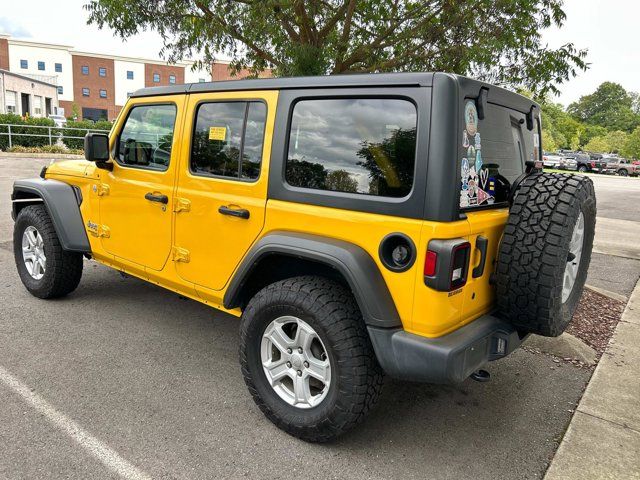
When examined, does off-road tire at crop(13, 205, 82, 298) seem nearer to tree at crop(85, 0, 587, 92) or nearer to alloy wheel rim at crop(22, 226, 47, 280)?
alloy wheel rim at crop(22, 226, 47, 280)

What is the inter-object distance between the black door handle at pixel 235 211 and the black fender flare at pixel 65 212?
5.89ft

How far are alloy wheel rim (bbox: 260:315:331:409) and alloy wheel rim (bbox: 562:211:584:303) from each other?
1438 mm

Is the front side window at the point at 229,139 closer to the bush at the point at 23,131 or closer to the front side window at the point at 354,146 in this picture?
the front side window at the point at 354,146

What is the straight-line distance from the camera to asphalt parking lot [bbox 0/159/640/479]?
2465mm

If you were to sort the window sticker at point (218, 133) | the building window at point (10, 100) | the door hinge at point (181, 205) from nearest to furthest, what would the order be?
the window sticker at point (218, 133)
the door hinge at point (181, 205)
the building window at point (10, 100)

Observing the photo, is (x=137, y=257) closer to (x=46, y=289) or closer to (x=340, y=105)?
(x=46, y=289)

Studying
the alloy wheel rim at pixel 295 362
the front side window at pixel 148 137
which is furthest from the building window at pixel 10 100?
the alloy wheel rim at pixel 295 362

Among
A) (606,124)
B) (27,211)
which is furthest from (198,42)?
(606,124)

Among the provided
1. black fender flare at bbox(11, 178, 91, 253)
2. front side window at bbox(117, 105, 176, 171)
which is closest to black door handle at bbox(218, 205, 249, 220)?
front side window at bbox(117, 105, 176, 171)

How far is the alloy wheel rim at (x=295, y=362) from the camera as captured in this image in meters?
2.60

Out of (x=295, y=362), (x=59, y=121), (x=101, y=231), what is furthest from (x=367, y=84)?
(x=59, y=121)

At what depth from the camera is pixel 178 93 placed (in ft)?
11.2

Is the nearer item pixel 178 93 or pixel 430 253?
pixel 430 253

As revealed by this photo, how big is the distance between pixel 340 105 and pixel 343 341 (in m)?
1.21
